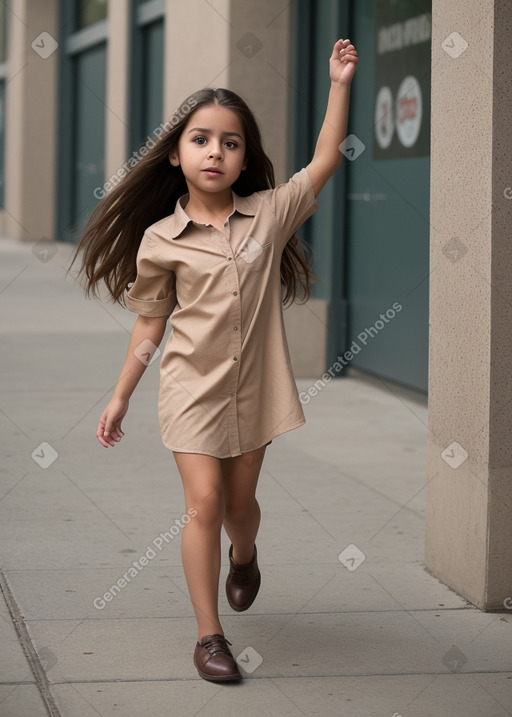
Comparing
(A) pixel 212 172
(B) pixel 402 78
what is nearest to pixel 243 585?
(A) pixel 212 172

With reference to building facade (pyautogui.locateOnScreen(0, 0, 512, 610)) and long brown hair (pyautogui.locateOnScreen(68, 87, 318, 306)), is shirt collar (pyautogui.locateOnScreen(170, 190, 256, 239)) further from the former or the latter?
building facade (pyautogui.locateOnScreen(0, 0, 512, 610))

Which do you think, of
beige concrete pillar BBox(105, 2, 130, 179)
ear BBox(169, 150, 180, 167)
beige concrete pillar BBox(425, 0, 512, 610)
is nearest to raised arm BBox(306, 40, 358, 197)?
ear BBox(169, 150, 180, 167)

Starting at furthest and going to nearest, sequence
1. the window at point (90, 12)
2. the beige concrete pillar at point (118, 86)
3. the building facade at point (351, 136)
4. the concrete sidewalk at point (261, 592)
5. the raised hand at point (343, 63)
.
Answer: the window at point (90, 12)
the beige concrete pillar at point (118, 86)
the building facade at point (351, 136)
the raised hand at point (343, 63)
the concrete sidewalk at point (261, 592)

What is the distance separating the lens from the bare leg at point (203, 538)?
3.57 meters

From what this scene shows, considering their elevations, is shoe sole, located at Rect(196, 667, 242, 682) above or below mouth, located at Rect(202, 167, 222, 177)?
below

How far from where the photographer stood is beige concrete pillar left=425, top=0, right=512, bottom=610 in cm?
396

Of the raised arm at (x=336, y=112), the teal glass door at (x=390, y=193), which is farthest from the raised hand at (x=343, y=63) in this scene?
the teal glass door at (x=390, y=193)

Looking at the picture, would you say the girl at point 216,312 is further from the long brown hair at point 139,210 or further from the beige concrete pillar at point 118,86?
the beige concrete pillar at point 118,86

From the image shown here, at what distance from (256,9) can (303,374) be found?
288 centimetres

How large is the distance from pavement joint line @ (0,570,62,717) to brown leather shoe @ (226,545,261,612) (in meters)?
0.66

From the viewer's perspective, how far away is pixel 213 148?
360 cm

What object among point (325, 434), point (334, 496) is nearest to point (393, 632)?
point (334, 496)

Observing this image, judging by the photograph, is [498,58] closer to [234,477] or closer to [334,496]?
[234,477]

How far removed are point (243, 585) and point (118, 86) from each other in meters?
12.6
